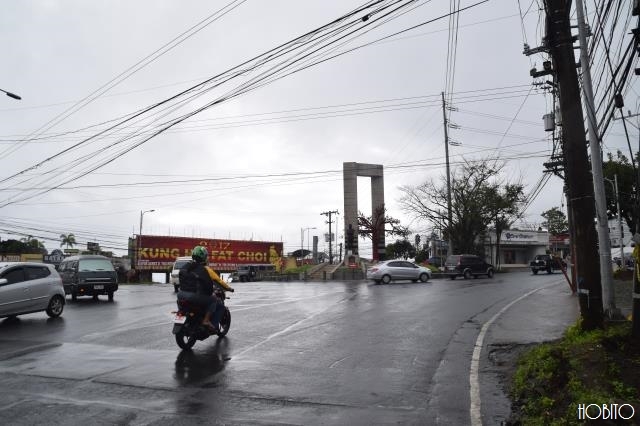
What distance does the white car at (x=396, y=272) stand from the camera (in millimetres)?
31359

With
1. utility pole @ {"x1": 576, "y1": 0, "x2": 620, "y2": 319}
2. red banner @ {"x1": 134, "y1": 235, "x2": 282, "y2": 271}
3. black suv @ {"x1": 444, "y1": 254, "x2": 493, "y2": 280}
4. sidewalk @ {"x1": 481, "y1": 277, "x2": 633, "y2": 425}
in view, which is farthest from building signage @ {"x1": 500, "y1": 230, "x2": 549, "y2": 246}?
utility pole @ {"x1": 576, "y1": 0, "x2": 620, "y2": 319}

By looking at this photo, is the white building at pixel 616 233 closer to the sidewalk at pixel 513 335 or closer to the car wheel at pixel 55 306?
the sidewalk at pixel 513 335

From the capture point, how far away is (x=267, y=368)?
24.9 ft

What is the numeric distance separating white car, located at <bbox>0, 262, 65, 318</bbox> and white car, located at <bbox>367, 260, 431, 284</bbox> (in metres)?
20.0

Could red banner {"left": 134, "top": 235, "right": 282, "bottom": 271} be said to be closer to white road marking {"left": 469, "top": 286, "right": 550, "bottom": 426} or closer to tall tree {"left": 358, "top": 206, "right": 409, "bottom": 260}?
tall tree {"left": 358, "top": 206, "right": 409, "bottom": 260}

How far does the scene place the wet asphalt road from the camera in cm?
546

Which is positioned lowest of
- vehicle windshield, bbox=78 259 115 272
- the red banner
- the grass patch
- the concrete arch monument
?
the grass patch

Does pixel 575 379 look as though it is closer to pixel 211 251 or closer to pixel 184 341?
pixel 184 341

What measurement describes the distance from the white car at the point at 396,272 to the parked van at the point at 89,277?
15895 mm

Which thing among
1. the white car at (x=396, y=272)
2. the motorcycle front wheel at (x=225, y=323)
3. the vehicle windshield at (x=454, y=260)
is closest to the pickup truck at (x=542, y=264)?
the vehicle windshield at (x=454, y=260)

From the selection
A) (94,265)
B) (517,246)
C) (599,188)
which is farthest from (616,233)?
(94,265)

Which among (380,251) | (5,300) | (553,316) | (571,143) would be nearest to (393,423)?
(571,143)

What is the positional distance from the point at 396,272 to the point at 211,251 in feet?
118

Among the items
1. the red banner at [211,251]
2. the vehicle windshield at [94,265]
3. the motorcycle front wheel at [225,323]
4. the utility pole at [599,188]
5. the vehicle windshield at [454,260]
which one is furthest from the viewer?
the red banner at [211,251]
